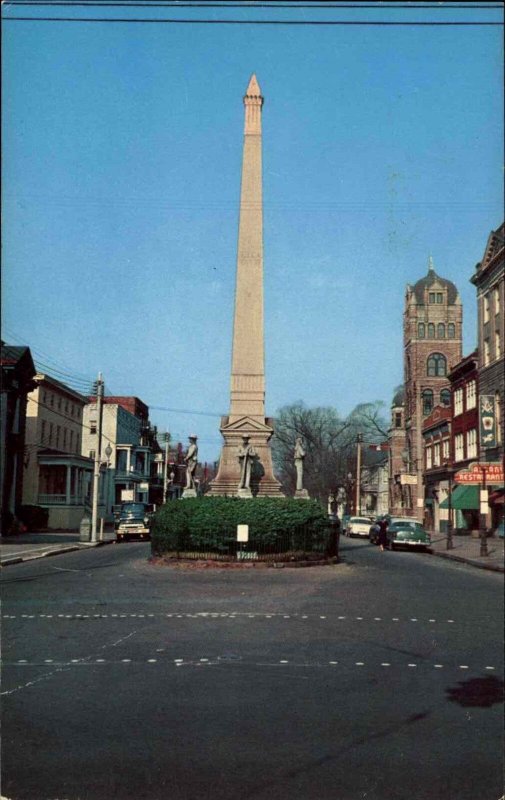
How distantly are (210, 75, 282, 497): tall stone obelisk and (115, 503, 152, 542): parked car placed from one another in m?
13.4

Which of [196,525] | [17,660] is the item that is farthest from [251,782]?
[196,525]

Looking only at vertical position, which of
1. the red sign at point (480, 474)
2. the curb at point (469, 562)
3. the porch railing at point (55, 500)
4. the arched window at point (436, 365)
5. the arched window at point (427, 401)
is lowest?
the curb at point (469, 562)

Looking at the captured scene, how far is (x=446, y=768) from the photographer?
519 cm

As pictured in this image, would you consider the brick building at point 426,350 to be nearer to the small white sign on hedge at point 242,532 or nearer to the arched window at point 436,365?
the arched window at point 436,365

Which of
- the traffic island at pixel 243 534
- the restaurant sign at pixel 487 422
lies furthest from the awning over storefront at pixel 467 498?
the traffic island at pixel 243 534

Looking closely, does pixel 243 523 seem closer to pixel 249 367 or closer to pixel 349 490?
pixel 249 367

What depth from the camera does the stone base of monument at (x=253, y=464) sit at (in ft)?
94.1

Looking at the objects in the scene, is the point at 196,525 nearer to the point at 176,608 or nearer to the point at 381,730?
the point at 176,608

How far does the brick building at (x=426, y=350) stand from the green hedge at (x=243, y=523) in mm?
50536

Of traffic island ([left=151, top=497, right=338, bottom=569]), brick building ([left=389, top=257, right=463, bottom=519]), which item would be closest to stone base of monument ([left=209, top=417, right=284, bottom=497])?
traffic island ([left=151, top=497, right=338, bottom=569])

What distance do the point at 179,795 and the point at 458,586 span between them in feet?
44.1

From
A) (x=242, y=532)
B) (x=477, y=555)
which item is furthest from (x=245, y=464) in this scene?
(x=477, y=555)

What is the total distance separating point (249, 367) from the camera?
2986cm

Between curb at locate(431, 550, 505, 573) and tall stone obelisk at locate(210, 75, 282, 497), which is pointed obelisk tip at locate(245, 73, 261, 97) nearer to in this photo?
tall stone obelisk at locate(210, 75, 282, 497)
